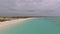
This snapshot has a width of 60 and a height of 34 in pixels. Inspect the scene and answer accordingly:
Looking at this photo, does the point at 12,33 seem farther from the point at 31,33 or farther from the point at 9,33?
the point at 31,33

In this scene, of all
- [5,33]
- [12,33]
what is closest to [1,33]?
[5,33]

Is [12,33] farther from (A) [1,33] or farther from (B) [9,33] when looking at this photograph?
(A) [1,33]

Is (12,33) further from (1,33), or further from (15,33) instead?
(1,33)

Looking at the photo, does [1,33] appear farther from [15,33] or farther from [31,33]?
[31,33]

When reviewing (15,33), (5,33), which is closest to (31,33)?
(15,33)

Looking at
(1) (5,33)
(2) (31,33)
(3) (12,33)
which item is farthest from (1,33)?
(2) (31,33)
